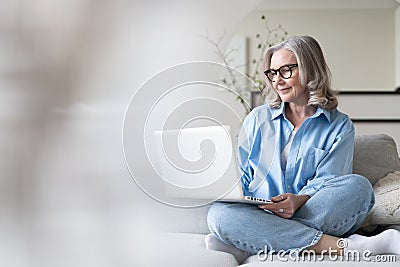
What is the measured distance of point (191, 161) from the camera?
0.21 meters

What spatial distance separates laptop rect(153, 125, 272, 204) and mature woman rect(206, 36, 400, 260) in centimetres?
55

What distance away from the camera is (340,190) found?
3.27 ft

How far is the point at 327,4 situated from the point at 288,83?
1465 millimetres

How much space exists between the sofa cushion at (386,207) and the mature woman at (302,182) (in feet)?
0.23

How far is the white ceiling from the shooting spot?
2.42 meters

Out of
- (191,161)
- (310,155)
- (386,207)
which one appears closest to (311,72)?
(310,155)

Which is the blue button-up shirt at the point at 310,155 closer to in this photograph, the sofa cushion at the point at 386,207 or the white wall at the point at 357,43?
the sofa cushion at the point at 386,207

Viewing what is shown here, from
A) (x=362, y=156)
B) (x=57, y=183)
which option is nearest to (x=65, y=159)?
(x=57, y=183)

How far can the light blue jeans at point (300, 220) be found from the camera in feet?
3.05

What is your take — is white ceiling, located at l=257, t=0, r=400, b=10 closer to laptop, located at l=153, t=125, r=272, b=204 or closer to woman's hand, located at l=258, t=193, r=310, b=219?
woman's hand, located at l=258, t=193, r=310, b=219

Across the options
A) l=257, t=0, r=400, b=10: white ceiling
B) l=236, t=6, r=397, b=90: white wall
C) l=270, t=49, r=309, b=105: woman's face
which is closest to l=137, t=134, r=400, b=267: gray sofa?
l=270, t=49, r=309, b=105: woman's face

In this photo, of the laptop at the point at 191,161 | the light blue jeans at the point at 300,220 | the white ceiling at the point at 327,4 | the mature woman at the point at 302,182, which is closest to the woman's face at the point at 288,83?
the mature woman at the point at 302,182

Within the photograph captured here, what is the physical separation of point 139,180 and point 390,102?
2372 mm

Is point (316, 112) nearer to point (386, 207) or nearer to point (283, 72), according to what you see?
point (283, 72)
